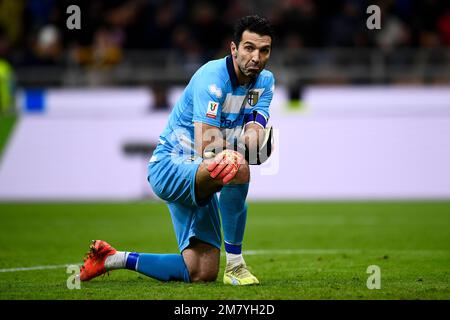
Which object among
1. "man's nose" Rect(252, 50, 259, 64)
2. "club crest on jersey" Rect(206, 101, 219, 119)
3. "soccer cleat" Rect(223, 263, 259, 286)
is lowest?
"soccer cleat" Rect(223, 263, 259, 286)

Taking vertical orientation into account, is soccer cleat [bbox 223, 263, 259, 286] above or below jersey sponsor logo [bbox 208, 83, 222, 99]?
below

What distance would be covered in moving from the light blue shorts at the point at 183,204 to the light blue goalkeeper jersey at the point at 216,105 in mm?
114

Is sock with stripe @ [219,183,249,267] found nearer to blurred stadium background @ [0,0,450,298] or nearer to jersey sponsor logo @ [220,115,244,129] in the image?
jersey sponsor logo @ [220,115,244,129]

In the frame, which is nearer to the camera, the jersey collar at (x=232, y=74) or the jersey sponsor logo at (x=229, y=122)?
the jersey collar at (x=232, y=74)

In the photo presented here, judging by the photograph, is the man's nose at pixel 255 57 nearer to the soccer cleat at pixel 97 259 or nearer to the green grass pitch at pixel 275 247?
the green grass pitch at pixel 275 247

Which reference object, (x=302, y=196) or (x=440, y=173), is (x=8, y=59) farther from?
(x=440, y=173)

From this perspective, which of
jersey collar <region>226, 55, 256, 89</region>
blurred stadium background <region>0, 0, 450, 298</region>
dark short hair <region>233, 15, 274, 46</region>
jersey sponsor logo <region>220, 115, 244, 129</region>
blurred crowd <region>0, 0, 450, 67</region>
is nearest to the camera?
dark short hair <region>233, 15, 274, 46</region>

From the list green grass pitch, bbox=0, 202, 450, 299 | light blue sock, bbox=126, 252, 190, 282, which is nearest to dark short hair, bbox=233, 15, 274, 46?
light blue sock, bbox=126, 252, 190, 282

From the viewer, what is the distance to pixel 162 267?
7.09 m

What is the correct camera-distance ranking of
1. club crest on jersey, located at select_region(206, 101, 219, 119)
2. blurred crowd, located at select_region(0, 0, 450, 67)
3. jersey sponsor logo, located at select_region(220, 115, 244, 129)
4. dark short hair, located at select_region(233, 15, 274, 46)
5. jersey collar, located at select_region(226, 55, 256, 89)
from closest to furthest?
1. club crest on jersey, located at select_region(206, 101, 219, 119)
2. dark short hair, located at select_region(233, 15, 274, 46)
3. jersey collar, located at select_region(226, 55, 256, 89)
4. jersey sponsor logo, located at select_region(220, 115, 244, 129)
5. blurred crowd, located at select_region(0, 0, 450, 67)

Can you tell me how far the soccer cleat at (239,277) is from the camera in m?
6.87

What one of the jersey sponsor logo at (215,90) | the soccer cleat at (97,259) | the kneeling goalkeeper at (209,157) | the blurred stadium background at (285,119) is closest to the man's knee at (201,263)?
the kneeling goalkeeper at (209,157)

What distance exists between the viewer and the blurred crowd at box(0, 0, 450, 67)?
17.8 meters

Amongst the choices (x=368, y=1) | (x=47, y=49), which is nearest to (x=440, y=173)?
(x=368, y=1)
